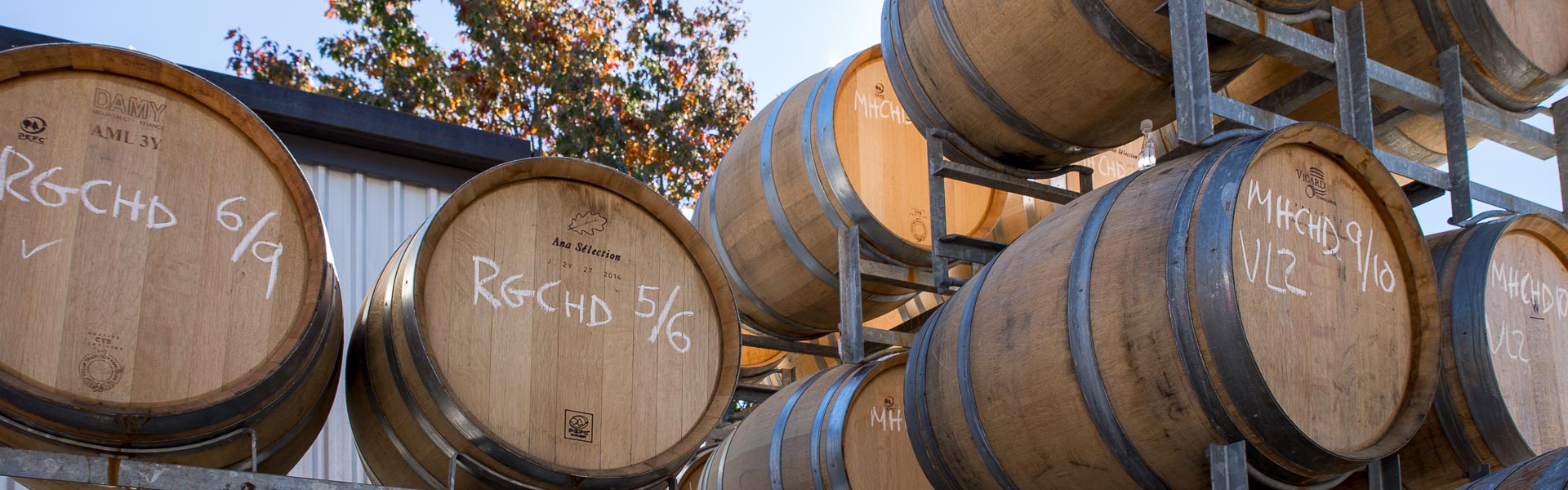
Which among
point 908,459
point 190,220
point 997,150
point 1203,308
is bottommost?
point 908,459

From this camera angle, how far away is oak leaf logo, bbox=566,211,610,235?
391 centimetres

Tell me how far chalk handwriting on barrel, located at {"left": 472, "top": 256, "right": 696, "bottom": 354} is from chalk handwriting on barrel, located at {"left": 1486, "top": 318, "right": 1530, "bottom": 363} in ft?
7.57

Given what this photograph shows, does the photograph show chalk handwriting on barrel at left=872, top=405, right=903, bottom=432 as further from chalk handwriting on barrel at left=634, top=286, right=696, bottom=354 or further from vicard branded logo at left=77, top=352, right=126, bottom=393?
vicard branded logo at left=77, top=352, right=126, bottom=393

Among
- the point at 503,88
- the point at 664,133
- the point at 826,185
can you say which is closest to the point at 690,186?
the point at 664,133

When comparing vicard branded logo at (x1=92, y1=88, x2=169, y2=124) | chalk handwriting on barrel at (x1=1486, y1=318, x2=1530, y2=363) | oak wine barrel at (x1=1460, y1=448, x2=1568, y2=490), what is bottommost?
oak wine barrel at (x1=1460, y1=448, x2=1568, y2=490)

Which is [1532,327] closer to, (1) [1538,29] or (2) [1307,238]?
(1) [1538,29]

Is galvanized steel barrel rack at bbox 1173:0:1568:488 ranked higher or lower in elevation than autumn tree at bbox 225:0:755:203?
lower

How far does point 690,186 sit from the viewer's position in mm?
14844

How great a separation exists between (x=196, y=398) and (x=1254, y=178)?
8.19 ft

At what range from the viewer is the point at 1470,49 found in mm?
4324

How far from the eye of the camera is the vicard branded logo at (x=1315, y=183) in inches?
138

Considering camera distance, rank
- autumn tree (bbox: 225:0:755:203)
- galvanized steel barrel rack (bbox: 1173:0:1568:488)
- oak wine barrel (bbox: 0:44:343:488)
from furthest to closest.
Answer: autumn tree (bbox: 225:0:755:203) → galvanized steel barrel rack (bbox: 1173:0:1568:488) → oak wine barrel (bbox: 0:44:343:488)

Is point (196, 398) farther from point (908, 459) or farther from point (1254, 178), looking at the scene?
point (908, 459)

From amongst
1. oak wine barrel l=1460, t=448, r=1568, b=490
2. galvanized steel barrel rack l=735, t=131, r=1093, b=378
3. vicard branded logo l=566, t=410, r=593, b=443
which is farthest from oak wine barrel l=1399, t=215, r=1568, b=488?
vicard branded logo l=566, t=410, r=593, b=443
